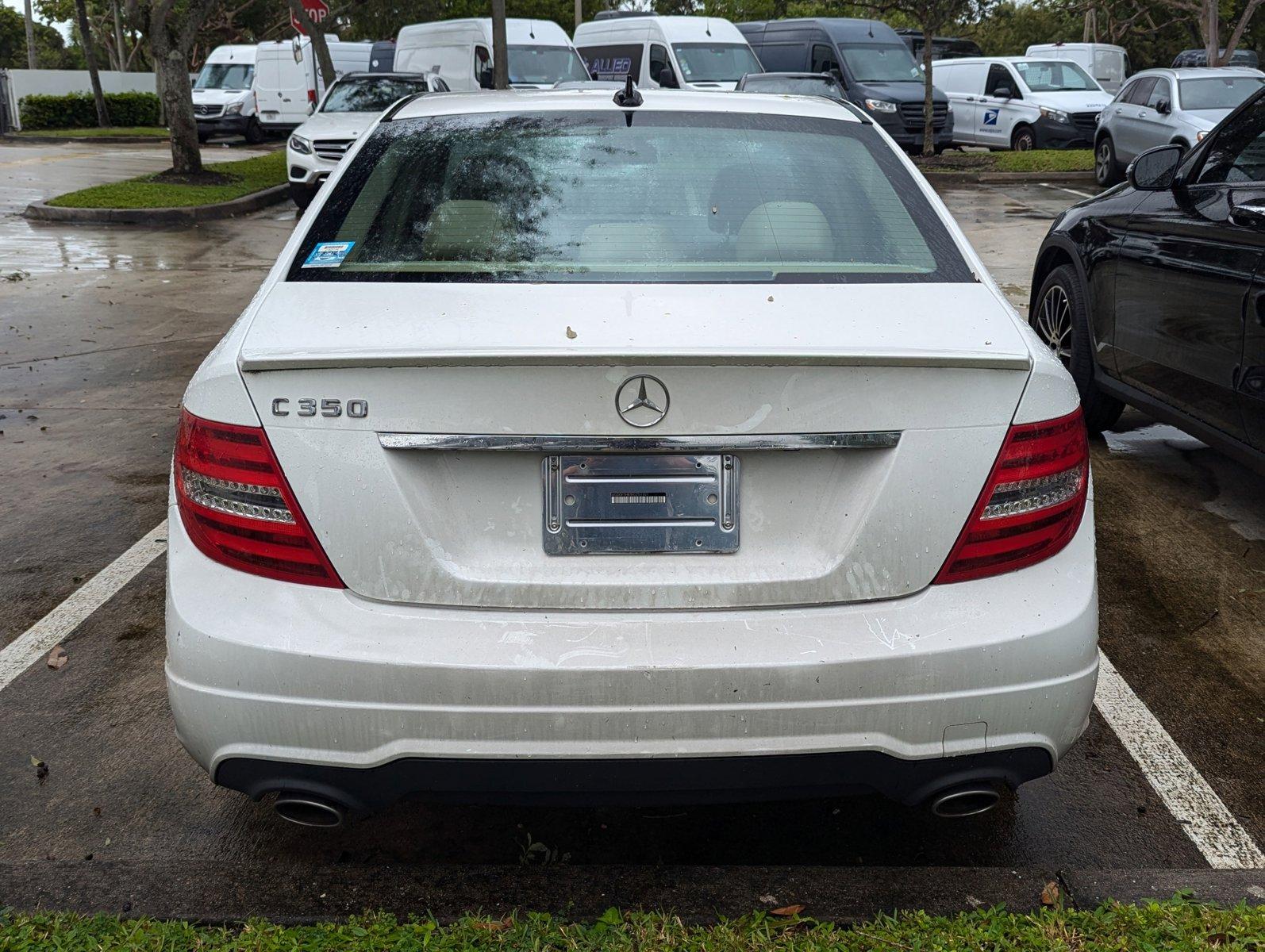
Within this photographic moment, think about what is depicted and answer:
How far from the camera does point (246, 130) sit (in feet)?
105

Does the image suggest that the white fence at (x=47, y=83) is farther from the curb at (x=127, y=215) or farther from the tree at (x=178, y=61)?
the curb at (x=127, y=215)

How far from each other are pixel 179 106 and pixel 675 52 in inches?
339

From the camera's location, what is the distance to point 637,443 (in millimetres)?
2344

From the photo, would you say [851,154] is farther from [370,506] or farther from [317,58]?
[317,58]

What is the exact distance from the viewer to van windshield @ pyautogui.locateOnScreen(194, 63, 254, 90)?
32.9 meters

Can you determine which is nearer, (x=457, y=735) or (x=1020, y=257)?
(x=457, y=735)

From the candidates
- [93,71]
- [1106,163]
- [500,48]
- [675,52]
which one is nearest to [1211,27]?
[1106,163]

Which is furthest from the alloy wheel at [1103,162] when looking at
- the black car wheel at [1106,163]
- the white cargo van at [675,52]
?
the white cargo van at [675,52]

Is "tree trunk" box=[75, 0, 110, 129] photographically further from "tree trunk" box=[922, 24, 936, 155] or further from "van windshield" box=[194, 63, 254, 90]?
"tree trunk" box=[922, 24, 936, 155]

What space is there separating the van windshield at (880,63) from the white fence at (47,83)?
945 inches

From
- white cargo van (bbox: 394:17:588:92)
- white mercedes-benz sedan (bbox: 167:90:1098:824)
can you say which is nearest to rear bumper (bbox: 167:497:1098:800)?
white mercedes-benz sedan (bbox: 167:90:1098:824)

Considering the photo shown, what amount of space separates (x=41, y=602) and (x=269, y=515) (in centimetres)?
249

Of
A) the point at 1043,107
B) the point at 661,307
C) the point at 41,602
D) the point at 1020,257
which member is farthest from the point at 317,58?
the point at 661,307

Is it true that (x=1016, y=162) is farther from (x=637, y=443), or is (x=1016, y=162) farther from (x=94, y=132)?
(x=94, y=132)
